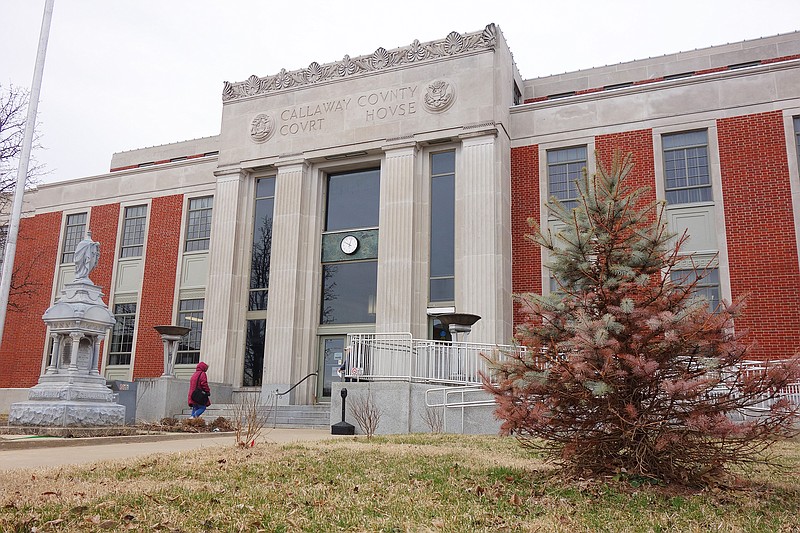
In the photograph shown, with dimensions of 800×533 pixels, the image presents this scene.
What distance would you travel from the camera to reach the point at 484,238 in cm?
2095

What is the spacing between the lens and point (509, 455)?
937 cm

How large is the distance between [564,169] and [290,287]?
9783 millimetres

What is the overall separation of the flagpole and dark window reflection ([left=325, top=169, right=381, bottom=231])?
13324 millimetres

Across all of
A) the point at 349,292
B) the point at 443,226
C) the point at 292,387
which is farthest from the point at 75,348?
the point at 443,226

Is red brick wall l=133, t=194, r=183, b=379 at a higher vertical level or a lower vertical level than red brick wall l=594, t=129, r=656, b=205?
lower


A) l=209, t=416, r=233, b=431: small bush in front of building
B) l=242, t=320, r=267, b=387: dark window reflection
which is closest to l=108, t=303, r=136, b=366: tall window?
l=242, t=320, r=267, b=387: dark window reflection

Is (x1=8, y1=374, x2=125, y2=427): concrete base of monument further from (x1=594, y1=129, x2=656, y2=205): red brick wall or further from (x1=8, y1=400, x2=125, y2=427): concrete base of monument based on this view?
(x1=594, y1=129, x2=656, y2=205): red brick wall

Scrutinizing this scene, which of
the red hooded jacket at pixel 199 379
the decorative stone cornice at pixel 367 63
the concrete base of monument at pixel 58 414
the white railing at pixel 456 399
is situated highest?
the decorative stone cornice at pixel 367 63

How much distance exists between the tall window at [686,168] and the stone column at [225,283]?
47.2ft

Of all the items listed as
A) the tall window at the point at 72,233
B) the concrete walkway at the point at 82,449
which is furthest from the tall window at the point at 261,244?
the concrete walkway at the point at 82,449

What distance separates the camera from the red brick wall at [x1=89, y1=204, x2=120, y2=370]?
27.7 meters

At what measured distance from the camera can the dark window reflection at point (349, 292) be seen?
2281cm

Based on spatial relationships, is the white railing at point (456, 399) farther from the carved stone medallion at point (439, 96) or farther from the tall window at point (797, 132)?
the tall window at point (797, 132)

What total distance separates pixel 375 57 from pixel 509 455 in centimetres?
1761
